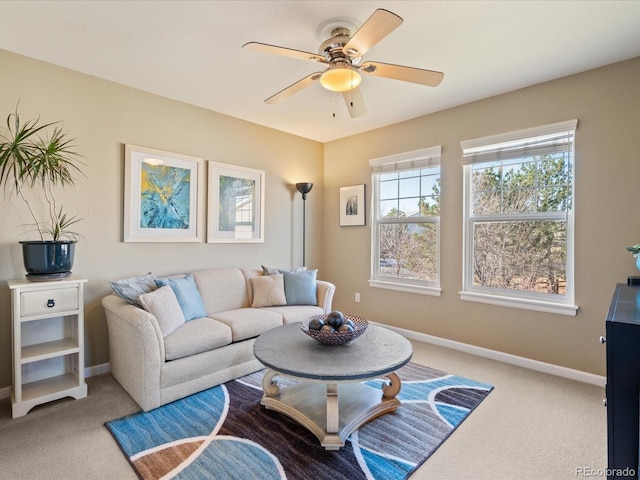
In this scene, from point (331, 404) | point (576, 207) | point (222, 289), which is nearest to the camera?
point (331, 404)

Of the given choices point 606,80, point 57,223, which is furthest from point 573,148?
point 57,223

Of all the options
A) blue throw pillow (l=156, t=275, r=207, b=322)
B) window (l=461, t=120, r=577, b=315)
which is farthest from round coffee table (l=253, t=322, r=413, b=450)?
window (l=461, t=120, r=577, b=315)

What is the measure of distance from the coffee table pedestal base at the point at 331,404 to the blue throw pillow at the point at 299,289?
112cm

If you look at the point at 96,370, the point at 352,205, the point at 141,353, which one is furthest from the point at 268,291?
the point at 352,205

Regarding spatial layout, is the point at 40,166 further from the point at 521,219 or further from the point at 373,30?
the point at 521,219

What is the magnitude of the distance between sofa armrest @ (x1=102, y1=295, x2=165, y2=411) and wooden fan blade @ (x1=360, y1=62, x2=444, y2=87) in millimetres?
2238

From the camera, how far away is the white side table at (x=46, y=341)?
2201 millimetres

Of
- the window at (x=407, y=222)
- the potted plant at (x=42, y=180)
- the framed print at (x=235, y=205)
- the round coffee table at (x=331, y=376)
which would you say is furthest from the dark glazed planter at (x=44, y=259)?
the window at (x=407, y=222)

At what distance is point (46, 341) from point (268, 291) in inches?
73.7

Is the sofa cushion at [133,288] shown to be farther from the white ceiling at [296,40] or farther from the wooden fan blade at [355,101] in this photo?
the wooden fan blade at [355,101]

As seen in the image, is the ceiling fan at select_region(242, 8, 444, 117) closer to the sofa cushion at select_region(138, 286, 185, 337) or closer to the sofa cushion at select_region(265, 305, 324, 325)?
the sofa cushion at select_region(138, 286, 185, 337)

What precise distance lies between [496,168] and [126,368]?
3776mm

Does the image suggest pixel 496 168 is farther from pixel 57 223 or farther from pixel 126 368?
pixel 57 223

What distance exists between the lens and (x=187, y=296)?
293cm
